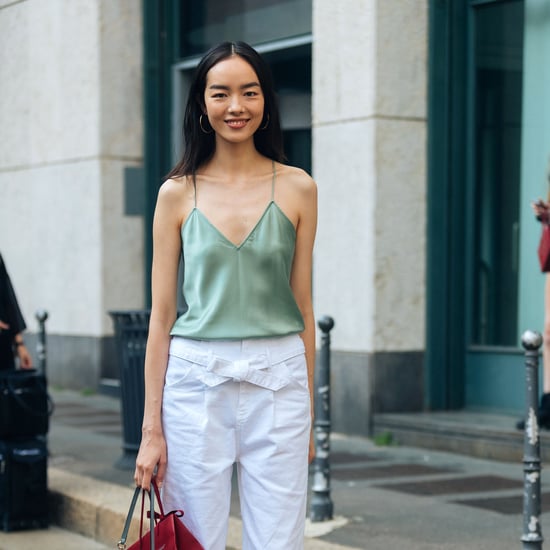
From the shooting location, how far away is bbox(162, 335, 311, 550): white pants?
125 inches

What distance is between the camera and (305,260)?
3.35 meters

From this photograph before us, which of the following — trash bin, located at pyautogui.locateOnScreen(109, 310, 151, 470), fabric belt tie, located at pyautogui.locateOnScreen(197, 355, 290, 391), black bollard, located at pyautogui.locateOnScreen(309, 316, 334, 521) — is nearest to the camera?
fabric belt tie, located at pyautogui.locateOnScreen(197, 355, 290, 391)

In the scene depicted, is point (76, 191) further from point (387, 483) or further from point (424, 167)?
point (387, 483)

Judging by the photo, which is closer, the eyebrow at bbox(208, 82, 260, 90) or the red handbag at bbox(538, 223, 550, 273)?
the eyebrow at bbox(208, 82, 260, 90)

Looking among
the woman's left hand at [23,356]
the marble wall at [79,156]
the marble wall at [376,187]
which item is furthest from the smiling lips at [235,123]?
the marble wall at [79,156]

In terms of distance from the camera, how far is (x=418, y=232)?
31.1 ft

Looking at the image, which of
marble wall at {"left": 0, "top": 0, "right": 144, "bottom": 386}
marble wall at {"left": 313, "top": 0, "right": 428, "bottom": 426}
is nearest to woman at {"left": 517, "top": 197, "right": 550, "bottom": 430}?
marble wall at {"left": 313, "top": 0, "right": 428, "bottom": 426}

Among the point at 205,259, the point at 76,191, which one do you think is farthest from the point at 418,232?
the point at 205,259

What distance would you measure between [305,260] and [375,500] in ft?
12.2

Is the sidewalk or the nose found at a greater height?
the nose

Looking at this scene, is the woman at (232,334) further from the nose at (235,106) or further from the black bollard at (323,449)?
the black bollard at (323,449)

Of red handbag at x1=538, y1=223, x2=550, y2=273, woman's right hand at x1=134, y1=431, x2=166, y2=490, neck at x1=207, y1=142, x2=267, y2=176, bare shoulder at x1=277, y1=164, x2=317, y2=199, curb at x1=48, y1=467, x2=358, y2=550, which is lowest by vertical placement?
curb at x1=48, y1=467, x2=358, y2=550

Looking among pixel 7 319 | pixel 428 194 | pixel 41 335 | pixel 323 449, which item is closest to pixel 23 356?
pixel 7 319

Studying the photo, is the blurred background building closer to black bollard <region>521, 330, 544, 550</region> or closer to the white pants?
black bollard <region>521, 330, 544, 550</region>
